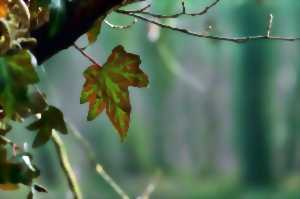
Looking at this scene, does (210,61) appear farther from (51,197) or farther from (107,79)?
(107,79)

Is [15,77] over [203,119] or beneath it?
over

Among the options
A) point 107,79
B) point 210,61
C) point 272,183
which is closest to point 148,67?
point 210,61

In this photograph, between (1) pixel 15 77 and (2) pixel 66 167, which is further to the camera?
(2) pixel 66 167

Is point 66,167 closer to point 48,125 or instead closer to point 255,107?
point 48,125

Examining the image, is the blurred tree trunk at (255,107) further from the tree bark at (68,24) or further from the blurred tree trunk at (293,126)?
the tree bark at (68,24)

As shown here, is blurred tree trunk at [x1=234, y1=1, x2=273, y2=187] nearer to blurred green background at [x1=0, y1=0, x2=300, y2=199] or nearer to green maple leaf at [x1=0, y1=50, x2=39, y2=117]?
blurred green background at [x1=0, y1=0, x2=300, y2=199]

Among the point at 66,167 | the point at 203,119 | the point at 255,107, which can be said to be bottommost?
the point at 255,107

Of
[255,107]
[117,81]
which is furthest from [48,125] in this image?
[255,107]
